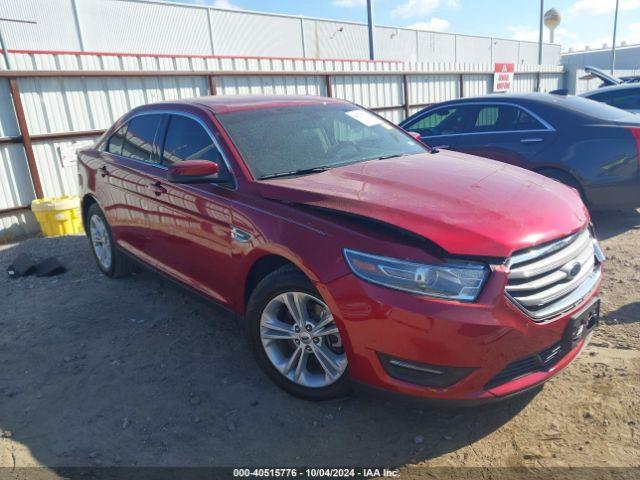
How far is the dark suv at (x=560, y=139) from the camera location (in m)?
5.39

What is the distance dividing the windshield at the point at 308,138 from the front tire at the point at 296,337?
0.80 meters

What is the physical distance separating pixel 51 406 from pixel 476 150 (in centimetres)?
529

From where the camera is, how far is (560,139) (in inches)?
223

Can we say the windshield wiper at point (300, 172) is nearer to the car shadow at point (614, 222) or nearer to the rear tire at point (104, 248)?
the rear tire at point (104, 248)

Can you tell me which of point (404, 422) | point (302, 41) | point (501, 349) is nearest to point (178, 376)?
point (404, 422)

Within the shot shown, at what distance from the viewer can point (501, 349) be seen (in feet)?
7.39

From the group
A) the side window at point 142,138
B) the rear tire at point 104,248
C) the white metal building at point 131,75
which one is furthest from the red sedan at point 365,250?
the white metal building at point 131,75

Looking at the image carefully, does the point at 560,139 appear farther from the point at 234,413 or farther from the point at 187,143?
the point at 234,413

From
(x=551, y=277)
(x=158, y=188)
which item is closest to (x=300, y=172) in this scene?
(x=158, y=188)

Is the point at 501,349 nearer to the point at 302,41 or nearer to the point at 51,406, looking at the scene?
the point at 51,406

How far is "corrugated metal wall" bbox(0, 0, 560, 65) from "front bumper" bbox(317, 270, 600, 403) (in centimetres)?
2065

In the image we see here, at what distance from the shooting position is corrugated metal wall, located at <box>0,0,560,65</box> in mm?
21312

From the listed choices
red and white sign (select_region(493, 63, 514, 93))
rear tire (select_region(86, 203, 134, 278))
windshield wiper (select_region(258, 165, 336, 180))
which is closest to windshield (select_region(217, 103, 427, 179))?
windshield wiper (select_region(258, 165, 336, 180))

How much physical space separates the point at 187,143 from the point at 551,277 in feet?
8.67
